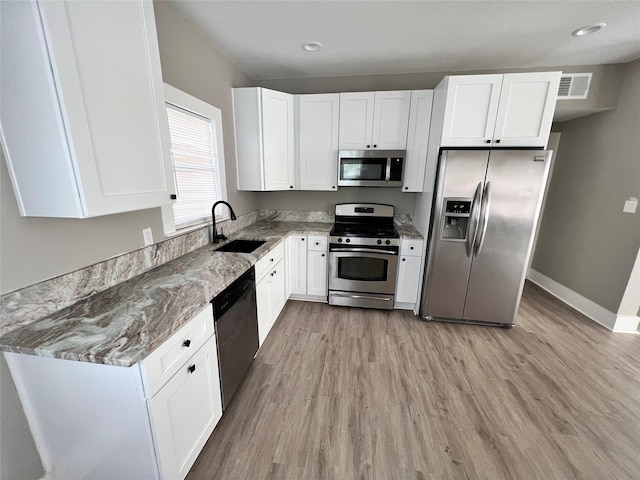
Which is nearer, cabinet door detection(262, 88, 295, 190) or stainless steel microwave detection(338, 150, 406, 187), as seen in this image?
cabinet door detection(262, 88, 295, 190)

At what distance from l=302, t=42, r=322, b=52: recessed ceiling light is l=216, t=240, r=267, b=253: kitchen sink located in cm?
187

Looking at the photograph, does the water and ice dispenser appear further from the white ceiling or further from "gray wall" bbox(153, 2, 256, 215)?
"gray wall" bbox(153, 2, 256, 215)

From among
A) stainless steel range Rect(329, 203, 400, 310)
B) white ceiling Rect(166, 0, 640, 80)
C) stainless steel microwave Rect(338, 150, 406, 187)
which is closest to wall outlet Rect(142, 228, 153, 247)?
white ceiling Rect(166, 0, 640, 80)

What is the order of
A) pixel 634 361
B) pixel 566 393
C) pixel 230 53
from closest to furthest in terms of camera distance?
pixel 566 393, pixel 634 361, pixel 230 53

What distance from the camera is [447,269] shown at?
2701 millimetres

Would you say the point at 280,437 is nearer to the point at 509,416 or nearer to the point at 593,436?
the point at 509,416

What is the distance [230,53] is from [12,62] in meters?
2.03

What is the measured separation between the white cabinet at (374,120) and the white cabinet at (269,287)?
1.55 m

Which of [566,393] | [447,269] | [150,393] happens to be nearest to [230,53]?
[150,393]

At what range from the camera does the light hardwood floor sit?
4.67 feet

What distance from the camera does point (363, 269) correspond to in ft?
9.66

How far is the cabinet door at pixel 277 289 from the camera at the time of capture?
7.85 ft

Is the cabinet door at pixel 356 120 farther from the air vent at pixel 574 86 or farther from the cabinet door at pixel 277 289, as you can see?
the air vent at pixel 574 86

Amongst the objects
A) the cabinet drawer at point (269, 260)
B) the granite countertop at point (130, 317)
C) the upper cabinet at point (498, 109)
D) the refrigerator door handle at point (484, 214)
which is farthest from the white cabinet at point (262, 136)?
the refrigerator door handle at point (484, 214)
